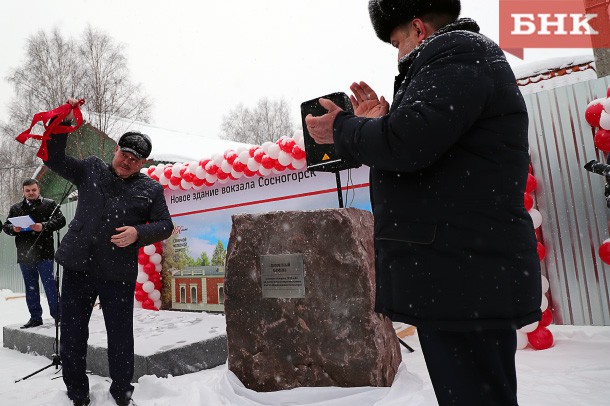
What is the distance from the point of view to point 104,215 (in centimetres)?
292

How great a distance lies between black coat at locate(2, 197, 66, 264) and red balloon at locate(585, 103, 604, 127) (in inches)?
235

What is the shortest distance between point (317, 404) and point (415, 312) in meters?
2.06

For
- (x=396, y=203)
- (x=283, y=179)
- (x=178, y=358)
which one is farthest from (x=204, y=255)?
(x=396, y=203)

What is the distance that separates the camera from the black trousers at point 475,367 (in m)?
1.04

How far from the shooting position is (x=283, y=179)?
21.0 feet

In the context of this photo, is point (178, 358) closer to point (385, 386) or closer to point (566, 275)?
point (385, 386)

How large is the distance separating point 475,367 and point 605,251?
11.5 feet

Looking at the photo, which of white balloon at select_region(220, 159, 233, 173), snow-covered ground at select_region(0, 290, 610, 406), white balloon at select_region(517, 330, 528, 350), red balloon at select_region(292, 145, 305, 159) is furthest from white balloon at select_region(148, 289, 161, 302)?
white balloon at select_region(517, 330, 528, 350)

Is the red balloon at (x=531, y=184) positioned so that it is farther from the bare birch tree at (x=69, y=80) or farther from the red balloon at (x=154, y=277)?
the bare birch tree at (x=69, y=80)

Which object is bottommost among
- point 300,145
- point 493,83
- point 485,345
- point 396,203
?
point 485,345

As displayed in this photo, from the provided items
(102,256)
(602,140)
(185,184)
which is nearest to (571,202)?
(602,140)

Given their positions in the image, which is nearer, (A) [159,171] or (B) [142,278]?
(B) [142,278]

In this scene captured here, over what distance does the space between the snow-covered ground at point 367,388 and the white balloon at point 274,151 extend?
2.88 meters

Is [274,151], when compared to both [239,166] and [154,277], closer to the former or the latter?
[239,166]
